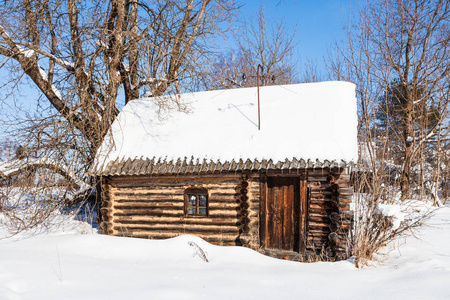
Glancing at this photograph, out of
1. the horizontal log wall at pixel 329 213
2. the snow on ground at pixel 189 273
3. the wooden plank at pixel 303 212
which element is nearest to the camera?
the snow on ground at pixel 189 273

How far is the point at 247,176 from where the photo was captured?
846 centimetres

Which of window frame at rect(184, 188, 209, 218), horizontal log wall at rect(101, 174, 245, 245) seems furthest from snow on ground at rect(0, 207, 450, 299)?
window frame at rect(184, 188, 209, 218)

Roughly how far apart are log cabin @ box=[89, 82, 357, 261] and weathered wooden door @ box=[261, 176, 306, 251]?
0.03 metres

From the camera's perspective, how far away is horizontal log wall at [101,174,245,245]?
870cm

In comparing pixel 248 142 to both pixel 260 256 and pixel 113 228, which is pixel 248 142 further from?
pixel 113 228

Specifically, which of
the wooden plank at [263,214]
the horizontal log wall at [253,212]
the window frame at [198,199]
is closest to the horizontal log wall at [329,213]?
the wooden plank at [263,214]

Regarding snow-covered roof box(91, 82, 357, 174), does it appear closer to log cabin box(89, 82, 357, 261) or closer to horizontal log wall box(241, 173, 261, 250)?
log cabin box(89, 82, 357, 261)

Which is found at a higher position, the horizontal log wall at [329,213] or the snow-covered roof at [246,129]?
the snow-covered roof at [246,129]

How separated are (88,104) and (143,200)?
424 cm

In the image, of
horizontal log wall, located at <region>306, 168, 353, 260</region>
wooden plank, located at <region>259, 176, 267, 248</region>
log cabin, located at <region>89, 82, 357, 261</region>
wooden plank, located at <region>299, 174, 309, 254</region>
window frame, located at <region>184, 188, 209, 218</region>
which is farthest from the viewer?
window frame, located at <region>184, 188, 209, 218</region>

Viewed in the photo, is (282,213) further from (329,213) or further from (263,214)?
(329,213)

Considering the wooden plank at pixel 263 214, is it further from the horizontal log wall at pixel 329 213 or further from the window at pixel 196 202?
the window at pixel 196 202

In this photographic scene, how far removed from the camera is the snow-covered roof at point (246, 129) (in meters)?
8.34

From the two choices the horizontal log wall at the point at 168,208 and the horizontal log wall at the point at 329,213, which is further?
the horizontal log wall at the point at 168,208
